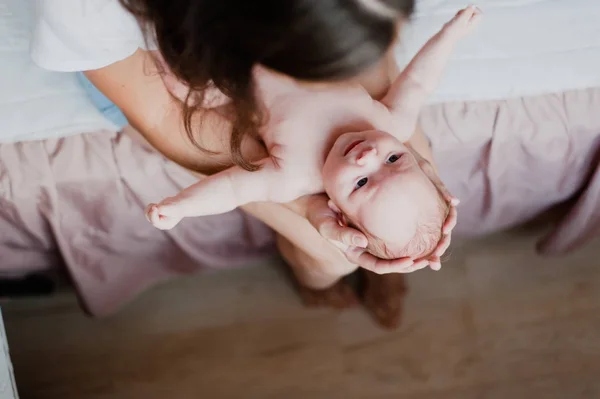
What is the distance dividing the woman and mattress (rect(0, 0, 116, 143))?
4.0 inches

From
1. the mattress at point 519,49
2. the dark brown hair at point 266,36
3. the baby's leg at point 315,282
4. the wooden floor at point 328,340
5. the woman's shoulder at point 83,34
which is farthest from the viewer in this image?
the wooden floor at point 328,340

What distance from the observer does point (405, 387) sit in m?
1.12

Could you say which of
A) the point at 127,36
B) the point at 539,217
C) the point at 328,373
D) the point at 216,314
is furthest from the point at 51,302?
the point at 539,217

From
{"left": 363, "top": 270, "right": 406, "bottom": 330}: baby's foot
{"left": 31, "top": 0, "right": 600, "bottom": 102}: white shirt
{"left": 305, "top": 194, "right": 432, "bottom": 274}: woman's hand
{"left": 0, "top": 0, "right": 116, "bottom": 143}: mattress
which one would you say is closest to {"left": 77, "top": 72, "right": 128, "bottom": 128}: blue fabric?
{"left": 0, "top": 0, "right": 116, "bottom": 143}: mattress

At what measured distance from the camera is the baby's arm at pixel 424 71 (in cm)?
76

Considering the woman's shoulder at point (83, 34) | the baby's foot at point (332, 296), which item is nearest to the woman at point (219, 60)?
the woman's shoulder at point (83, 34)

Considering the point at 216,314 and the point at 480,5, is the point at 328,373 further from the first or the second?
the point at 480,5

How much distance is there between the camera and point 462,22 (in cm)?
76

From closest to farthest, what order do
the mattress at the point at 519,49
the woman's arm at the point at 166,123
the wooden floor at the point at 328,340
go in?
the woman's arm at the point at 166,123
the mattress at the point at 519,49
the wooden floor at the point at 328,340

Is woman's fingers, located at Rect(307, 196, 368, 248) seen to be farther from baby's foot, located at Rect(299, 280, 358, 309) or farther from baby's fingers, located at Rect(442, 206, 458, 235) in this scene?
baby's foot, located at Rect(299, 280, 358, 309)

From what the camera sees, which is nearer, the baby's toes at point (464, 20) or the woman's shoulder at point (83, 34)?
the woman's shoulder at point (83, 34)

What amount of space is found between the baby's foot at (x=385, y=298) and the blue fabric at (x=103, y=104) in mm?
529

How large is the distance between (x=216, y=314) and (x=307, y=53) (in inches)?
28.3

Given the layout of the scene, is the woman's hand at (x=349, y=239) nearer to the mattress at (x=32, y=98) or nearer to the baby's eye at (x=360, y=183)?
the baby's eye at (x=360, y=183)
